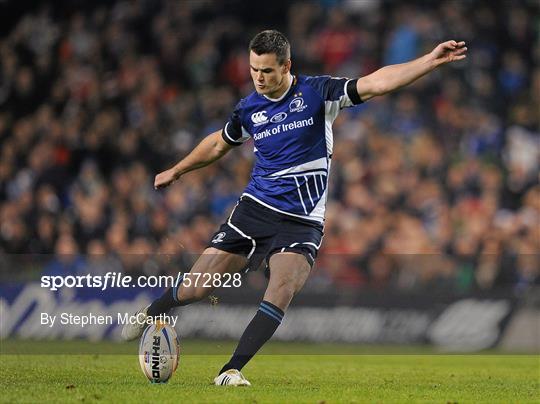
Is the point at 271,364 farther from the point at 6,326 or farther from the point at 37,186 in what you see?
the point at 37,186

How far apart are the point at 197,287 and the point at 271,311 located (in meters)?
0.85

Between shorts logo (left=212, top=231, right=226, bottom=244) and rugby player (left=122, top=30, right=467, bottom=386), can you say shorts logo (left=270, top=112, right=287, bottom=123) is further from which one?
shorts logo (left=212, top=231, right=226, bottom=244)

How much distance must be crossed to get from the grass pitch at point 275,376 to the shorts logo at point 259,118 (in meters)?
2.15

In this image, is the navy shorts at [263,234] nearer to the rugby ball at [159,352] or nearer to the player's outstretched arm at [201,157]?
the player's outstretched arm at [201,157]

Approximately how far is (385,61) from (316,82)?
1251 cm

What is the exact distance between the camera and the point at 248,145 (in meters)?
19.8

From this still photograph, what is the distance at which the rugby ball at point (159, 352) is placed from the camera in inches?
357

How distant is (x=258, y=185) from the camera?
9703mm

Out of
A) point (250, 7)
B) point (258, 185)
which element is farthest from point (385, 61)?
point (258, 185)

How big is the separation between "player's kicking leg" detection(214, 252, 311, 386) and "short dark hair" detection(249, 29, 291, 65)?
5.17ft

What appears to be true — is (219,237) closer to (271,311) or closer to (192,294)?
(192,294)

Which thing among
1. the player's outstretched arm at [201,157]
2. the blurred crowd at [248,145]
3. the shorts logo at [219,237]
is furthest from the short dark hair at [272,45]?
the blurred crowd at [248,145]

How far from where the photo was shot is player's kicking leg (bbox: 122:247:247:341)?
961 centimetres

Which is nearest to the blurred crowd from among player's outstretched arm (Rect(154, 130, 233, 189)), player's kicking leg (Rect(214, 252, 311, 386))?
player's outstretched arm (Rect(154, 130, 233, 189))
